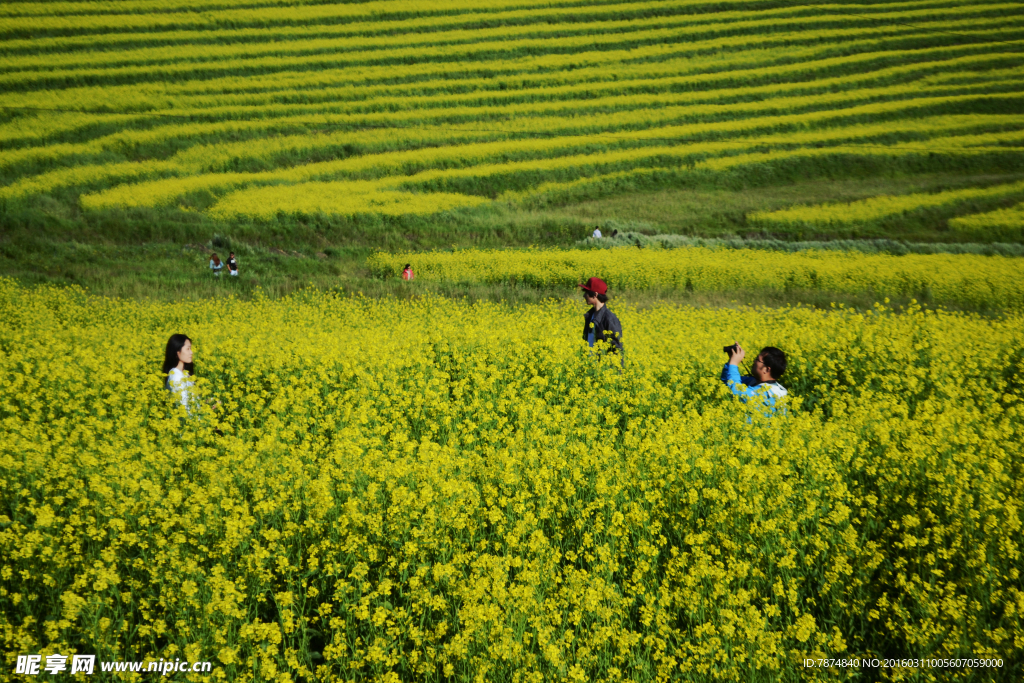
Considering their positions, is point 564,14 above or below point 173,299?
above

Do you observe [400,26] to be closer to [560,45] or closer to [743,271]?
[560,45]

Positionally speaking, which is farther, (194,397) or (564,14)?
(564,14)

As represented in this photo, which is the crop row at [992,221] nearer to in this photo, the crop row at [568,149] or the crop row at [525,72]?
the crop row at [568,149]

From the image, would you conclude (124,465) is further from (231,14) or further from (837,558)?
(231,14)

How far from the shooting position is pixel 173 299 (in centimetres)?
1388

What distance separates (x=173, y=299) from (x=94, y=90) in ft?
84.7

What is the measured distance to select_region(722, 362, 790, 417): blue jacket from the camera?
509cm

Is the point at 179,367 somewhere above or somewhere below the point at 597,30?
below

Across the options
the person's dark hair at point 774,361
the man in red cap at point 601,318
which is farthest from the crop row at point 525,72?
the person's dark hair at point 774,361

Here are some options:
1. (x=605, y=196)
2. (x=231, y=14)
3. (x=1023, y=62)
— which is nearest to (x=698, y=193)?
(x=605, y=196)

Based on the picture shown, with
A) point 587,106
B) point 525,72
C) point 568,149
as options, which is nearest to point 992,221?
point 568,149

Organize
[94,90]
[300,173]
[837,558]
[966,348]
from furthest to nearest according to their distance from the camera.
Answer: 1. [94,90]
2. [300,173]
3. [966,348]
4. [837,558]

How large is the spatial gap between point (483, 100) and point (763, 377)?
3350 cm

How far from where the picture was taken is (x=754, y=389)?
5.52m
